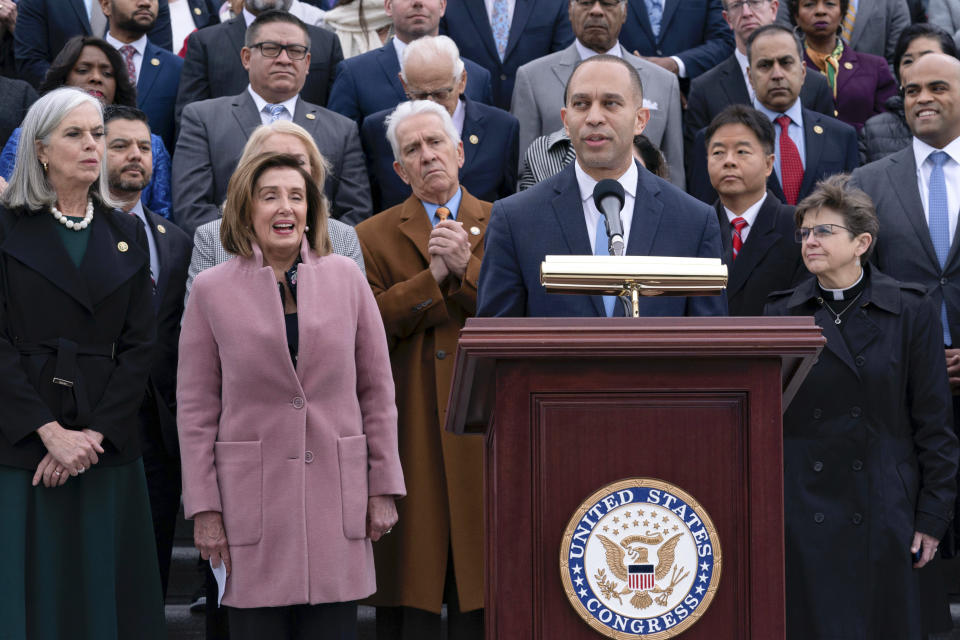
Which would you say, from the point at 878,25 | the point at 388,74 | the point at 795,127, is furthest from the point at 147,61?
the point at 878,25

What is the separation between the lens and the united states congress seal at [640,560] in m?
2.22

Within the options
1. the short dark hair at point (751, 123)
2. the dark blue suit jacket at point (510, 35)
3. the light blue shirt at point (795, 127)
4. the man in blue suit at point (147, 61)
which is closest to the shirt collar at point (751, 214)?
the short dark hair at point (751, 123)

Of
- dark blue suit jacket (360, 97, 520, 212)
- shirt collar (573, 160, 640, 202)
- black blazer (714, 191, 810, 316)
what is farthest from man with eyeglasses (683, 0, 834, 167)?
shirt collar (573, 160, 640, 202)

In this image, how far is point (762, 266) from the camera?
4938 mm

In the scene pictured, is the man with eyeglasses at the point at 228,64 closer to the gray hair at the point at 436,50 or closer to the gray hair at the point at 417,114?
the gray hair at the point at 436,50

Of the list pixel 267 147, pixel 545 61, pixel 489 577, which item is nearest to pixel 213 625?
pixel 267 147

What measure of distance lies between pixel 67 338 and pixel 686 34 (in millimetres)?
4571

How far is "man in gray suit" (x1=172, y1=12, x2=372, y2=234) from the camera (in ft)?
Result: 17.4

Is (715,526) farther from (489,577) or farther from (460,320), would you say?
(460,320)

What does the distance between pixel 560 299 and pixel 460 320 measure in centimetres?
125

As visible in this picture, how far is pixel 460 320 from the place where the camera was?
175 inches

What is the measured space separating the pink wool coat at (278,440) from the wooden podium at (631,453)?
4.39 ft

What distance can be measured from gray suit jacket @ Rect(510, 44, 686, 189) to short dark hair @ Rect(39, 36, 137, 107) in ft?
5.88

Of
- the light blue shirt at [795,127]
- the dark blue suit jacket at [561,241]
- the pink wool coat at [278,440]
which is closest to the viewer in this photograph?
the dark blue suit jacket at [561,241]
